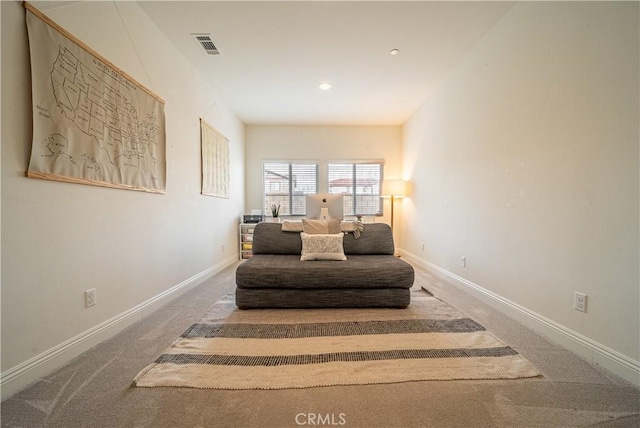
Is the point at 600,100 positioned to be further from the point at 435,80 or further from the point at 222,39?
the point at 222,39

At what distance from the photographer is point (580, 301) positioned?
164cm

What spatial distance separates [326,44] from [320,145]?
2718 mm

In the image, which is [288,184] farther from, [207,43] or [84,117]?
[84,117]

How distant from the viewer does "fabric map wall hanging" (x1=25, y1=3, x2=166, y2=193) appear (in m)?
1.40

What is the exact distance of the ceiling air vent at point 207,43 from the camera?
99.0 inches

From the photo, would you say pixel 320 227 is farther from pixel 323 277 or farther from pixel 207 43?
pixel 207 43

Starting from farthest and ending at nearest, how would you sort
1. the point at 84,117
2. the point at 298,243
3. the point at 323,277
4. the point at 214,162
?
the point at 214,162, the point at 298,243, the point at 323,277, the point at 84,117

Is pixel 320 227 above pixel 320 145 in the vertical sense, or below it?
below

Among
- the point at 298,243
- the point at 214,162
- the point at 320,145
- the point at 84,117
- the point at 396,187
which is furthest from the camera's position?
the point at 320,145

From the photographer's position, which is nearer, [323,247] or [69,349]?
[69,349]

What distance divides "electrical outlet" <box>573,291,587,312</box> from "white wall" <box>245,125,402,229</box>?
Result: 3932 mm
